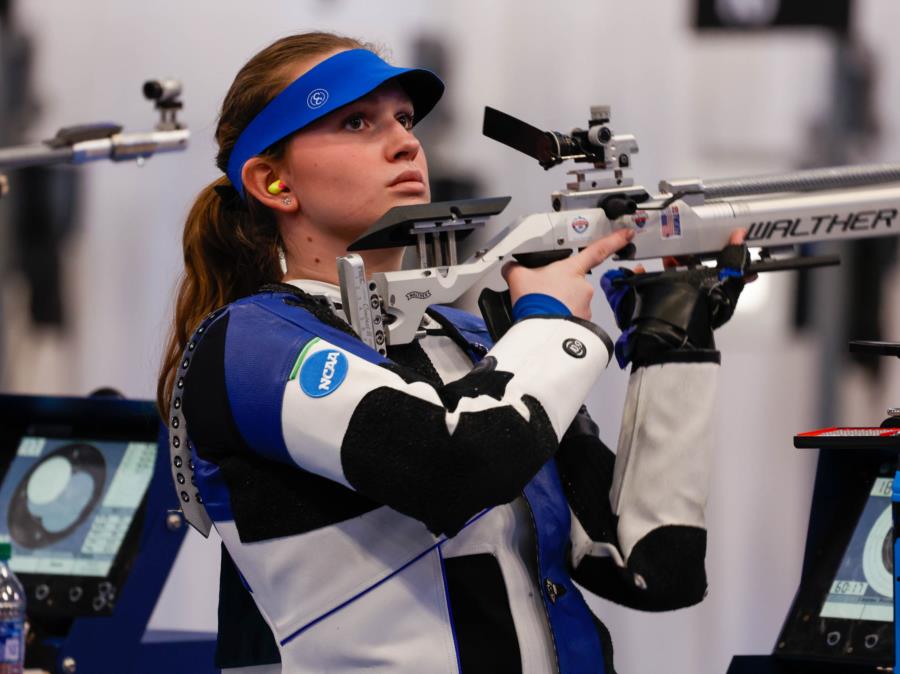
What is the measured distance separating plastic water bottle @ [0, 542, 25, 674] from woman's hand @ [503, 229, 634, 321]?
0.86 metres

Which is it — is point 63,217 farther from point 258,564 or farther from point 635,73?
point 258,564

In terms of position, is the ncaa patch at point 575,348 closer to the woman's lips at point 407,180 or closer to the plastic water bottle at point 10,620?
the woman's lips at point 407,180

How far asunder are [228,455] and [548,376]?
0.34 metres

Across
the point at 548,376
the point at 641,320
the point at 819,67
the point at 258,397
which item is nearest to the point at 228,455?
the point at 258,397

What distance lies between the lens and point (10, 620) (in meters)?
2.05

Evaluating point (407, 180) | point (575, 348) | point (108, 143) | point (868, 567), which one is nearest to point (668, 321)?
point (575, 348)

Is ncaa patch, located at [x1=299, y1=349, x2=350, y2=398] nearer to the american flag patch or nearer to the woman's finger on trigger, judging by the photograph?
the woman's finger on trigger

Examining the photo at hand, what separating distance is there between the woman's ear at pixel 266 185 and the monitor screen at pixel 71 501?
3.40 feet

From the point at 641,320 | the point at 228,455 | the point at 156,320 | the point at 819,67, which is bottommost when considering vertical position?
the point at 156,320

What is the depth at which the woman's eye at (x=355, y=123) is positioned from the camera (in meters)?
1.66

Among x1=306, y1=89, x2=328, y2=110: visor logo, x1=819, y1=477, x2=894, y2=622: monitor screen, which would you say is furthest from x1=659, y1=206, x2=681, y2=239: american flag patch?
x1=819, y1=477, x2=894, y2=622: monitor screen

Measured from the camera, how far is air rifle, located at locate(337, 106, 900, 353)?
156 centimetres

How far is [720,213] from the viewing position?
66.3 inches

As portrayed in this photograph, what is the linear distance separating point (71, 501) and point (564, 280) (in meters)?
1.40
